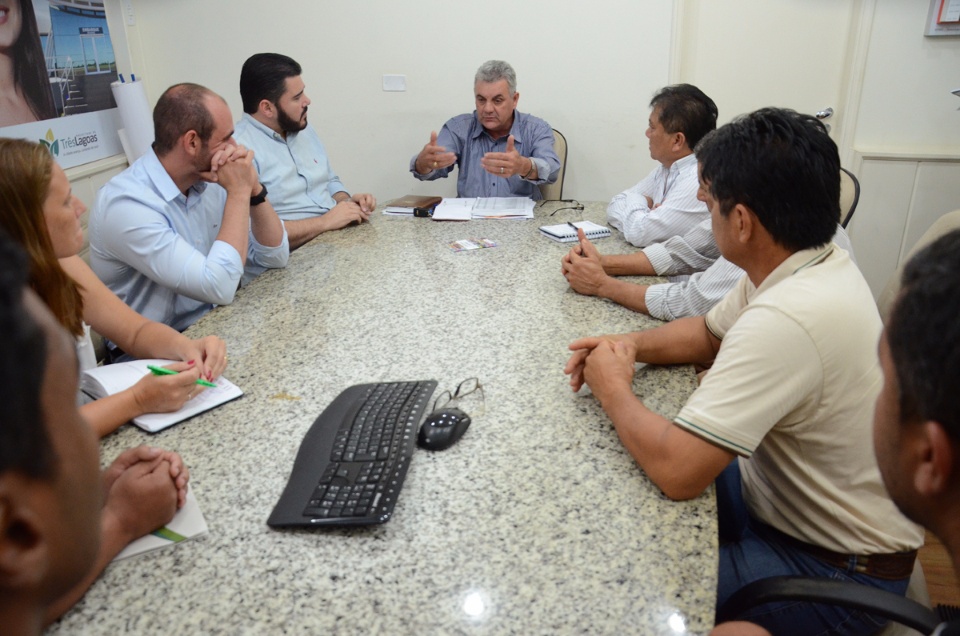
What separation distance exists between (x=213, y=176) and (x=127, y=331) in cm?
62

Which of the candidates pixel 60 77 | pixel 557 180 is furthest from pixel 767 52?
pixel 60 77

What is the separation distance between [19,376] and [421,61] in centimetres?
359

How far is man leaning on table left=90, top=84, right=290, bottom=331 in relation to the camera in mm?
1716

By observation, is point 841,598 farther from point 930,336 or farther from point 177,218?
point 177,218

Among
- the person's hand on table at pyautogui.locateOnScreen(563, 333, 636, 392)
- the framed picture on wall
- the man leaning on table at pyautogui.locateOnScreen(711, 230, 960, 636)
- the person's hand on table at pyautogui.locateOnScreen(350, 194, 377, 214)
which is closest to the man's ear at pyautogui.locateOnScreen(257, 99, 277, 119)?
the person's hand on table at pyautogui.locateOnScreen(350, 194, 377, 214)

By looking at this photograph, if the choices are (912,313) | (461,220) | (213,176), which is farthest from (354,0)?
(912,313)

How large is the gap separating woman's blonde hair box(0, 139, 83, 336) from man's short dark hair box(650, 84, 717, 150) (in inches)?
75.7

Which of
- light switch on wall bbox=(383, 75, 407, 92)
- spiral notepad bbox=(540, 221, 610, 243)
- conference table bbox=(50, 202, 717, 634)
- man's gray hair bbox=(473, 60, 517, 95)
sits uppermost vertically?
man's gray hair bbox=(473, 60, 517, 95)

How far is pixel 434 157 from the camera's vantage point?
3.00m

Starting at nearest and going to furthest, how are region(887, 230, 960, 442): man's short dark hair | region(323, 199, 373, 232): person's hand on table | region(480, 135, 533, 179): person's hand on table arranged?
1. region(887, 230, 960, 442): man's short dark hair
2. region(323, 199, 373, 232): person's hand on table
3. region(480, 135, 533, 179): person's hand on table

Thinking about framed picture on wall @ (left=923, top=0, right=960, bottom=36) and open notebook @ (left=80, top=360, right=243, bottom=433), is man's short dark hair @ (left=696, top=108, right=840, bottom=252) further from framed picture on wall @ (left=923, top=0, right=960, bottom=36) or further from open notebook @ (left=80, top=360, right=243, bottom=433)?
framed picture on wall @ (left=923, top=0, right=960, bottom=36)

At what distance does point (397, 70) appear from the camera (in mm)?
3734

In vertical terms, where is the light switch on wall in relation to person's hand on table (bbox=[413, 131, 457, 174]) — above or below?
above

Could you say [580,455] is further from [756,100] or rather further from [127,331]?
[756,100]
